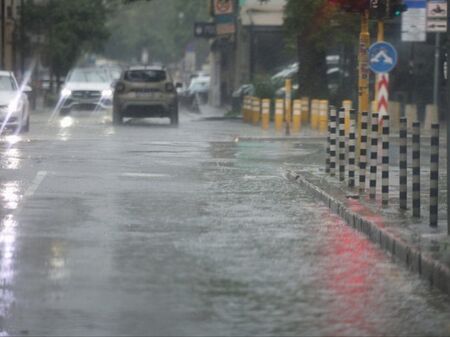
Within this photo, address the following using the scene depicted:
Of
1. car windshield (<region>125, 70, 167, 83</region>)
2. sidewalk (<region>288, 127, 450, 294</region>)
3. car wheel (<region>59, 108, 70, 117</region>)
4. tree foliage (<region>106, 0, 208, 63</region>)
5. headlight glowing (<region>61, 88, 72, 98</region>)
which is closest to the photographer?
sidewalk (<region>288, 127, 450, 294</region>)

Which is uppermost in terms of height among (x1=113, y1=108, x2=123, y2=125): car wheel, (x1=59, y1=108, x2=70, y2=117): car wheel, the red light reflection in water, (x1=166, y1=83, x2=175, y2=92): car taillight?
(x1=166, y1=83, x2=175, y2=92): car taillight

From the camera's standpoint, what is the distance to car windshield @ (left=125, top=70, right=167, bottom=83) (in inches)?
1640

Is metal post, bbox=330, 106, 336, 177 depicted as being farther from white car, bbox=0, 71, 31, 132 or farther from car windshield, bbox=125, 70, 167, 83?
car windshield, bbox=125, 70, 167, 83

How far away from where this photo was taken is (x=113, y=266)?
38.3 feet

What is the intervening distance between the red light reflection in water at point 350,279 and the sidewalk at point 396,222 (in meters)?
0.17

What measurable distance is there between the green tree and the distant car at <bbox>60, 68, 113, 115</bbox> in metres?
11.5

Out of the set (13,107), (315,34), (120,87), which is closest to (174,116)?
(120,87)

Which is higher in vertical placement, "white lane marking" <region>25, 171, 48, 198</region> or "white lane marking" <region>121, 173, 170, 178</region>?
"white lane marking" <region>25, 171, 48, 198</region>

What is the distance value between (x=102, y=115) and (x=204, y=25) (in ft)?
27.1

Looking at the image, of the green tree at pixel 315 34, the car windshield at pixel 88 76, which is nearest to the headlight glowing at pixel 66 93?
the car windshield at pixel 88 76

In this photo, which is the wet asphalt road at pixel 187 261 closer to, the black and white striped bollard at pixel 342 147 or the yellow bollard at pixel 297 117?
the black and white striped bollard at pixel 342 147

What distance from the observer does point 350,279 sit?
1121 centimetres

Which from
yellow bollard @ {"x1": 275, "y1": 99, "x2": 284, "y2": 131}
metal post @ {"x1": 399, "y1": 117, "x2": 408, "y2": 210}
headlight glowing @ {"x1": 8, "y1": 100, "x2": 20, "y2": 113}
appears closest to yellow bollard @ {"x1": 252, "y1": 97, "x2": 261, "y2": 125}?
yellow bollard @ {"x1": 275, "y1": 99, "x2": 284, "y2": 131}

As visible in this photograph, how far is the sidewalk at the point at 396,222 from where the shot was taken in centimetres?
1138
